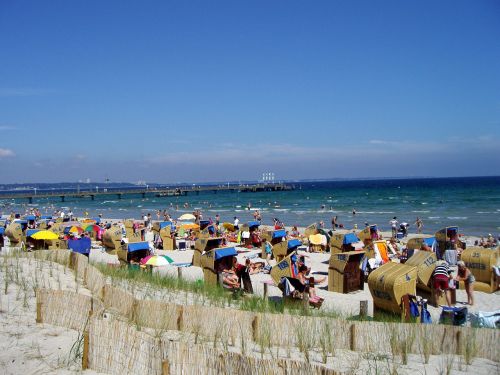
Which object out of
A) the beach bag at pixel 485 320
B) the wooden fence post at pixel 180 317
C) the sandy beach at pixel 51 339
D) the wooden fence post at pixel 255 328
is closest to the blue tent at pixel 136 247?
the sandy beach at pixel 51 339

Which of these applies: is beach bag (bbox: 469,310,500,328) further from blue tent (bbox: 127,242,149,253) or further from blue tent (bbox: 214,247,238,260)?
blue tent (bbox: 127,242,149,253)

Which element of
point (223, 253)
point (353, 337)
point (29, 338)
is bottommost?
point (353, 337)

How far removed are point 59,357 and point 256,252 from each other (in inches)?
571

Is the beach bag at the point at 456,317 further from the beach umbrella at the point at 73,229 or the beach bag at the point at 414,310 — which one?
the beach umbrella at the point at 73,229

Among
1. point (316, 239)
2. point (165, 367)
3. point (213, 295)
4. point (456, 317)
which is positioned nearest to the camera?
point (165, 367)

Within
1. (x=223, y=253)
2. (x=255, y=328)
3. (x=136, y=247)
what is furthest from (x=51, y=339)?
(x=136, y=247)

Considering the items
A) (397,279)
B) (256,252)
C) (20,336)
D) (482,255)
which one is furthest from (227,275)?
(256,252)

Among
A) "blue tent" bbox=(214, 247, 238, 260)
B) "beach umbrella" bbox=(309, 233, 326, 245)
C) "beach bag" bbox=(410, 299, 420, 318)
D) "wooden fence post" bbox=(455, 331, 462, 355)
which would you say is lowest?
"beach umbrella" bbox=(309, 233, 326, 245)

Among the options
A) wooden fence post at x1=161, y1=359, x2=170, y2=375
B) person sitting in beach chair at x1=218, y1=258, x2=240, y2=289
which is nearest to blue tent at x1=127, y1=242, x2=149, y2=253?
person sitting in beach chair at x1=218, y1=258, x2=240, y2=289

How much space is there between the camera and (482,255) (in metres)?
12.1

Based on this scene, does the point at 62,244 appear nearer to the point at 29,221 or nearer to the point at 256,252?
the point at 256,252

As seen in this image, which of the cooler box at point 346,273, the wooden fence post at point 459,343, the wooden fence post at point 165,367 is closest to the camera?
the wooden fence post at point 165,367

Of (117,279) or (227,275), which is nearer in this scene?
(117,279)

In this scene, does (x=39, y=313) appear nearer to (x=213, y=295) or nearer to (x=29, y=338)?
(x=29, y=338)
